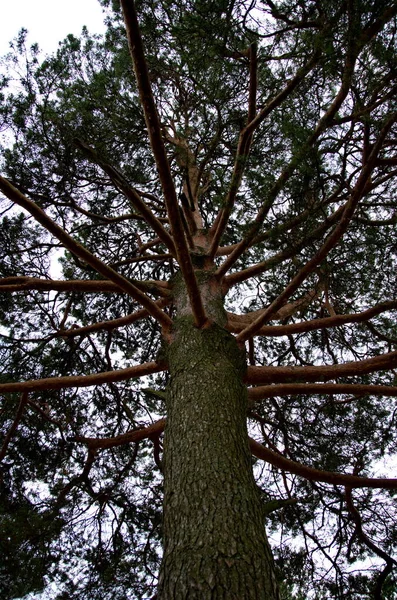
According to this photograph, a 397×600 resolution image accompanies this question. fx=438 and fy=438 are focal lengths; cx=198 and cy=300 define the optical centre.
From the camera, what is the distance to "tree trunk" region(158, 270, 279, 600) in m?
1.40

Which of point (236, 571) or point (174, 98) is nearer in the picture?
point (236, 571)

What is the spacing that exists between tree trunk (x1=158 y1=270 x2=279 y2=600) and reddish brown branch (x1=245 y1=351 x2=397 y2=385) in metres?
0.28

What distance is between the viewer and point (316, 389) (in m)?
2.75

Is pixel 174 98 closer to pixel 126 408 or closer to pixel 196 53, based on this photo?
pixel 196 53

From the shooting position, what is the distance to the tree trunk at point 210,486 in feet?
4.59

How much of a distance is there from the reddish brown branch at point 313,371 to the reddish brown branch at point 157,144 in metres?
0.54

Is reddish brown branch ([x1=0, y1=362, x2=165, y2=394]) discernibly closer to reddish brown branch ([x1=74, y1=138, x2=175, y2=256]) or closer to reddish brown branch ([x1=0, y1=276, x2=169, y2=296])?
reddish brown branch ([x1=0, y1=276, x2=169, y2=296])

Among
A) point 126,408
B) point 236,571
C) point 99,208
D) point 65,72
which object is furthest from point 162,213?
point 236,571

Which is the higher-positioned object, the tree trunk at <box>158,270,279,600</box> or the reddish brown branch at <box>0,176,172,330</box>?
the reddish brown branch at <box>0,176,172,330</box>

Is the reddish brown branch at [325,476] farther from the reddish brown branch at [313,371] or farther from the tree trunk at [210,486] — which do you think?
the tree trunk at [210,486]

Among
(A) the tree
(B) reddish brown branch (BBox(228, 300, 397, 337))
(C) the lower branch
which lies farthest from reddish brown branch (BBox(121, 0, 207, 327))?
(C) the lower branch

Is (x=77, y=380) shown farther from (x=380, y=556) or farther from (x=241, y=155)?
(x=380, y=556)

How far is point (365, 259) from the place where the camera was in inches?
146

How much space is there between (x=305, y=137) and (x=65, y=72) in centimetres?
300
